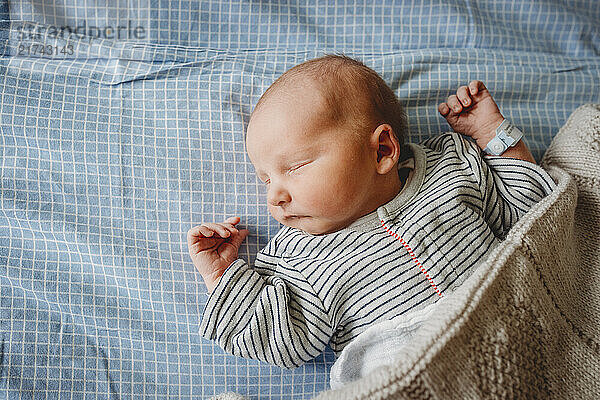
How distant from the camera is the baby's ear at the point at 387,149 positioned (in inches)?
42.9

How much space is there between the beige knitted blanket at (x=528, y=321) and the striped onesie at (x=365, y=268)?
0.36 ft

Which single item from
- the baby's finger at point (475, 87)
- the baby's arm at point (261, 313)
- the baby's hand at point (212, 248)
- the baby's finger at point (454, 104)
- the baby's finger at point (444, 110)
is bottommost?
the baby's arm at point (261, 313)

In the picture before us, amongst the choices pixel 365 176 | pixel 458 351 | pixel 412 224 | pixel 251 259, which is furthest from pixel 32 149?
pixel 458 351

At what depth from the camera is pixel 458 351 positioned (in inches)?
33.2

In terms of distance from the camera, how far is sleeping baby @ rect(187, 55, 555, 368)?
105 cm

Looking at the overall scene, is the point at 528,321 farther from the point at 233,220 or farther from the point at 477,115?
the point at 233,220

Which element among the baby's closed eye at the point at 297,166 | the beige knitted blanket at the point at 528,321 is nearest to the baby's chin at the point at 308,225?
the baby's closed eye at the point at 297,166

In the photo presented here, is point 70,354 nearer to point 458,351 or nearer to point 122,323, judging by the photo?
point 122,323

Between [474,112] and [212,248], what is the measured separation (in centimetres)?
65

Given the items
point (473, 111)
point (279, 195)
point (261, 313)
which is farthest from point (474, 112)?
point (261, 313)

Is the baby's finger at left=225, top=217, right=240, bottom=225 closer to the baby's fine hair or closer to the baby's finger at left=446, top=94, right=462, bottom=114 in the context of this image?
the baby's fine hair

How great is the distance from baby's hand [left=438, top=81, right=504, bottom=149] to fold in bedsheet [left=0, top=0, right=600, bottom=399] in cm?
6

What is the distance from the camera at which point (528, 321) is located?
3.07ft

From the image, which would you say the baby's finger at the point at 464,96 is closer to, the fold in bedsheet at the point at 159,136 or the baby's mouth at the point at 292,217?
the fold in bedsheet at the point at 159,136
